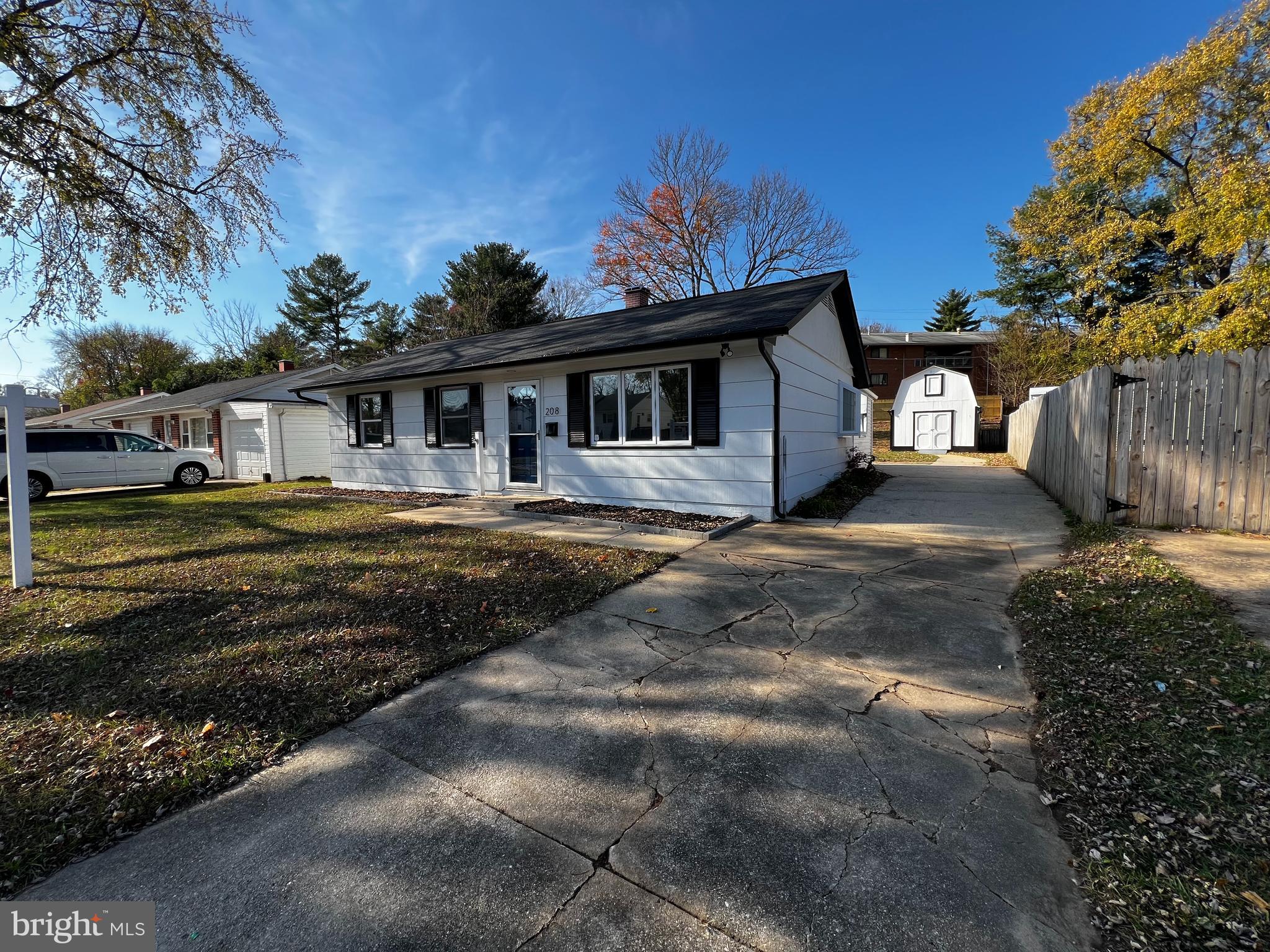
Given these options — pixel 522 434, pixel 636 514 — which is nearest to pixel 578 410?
pixel 522 434

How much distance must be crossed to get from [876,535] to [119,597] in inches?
321

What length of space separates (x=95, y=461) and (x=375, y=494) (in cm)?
753

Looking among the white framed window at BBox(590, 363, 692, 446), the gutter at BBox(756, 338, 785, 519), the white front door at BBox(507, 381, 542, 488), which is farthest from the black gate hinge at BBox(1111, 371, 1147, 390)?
the white front door at BBox(507, 381, 542, 488)

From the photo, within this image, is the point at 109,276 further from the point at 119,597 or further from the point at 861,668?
the point at 861,668

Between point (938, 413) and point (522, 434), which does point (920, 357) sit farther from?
point (522, 434)

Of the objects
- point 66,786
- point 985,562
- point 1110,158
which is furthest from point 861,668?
point 1110,158

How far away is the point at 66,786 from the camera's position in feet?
7.44

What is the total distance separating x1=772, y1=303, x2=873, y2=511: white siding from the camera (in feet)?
26.8

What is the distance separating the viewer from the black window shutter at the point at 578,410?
919 cm

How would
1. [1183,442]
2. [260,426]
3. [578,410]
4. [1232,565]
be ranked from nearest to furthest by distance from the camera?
[1232,565] → [1183,442] → [578,410] → [260,426]

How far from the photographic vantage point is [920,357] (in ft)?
130

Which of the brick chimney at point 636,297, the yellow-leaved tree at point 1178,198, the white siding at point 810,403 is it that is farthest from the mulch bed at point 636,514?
the yellow-leaved tree at point 1178,198

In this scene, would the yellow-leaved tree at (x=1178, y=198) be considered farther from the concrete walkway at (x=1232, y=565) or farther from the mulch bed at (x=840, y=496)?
the concrete walkway at (x=1232, y=565)

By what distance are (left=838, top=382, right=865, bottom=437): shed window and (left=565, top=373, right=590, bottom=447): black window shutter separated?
5793mm
